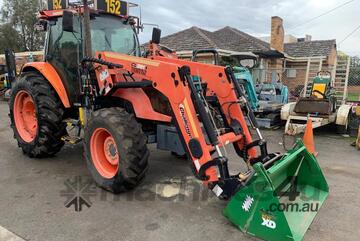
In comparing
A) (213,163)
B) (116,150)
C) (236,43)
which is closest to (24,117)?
(116,150)

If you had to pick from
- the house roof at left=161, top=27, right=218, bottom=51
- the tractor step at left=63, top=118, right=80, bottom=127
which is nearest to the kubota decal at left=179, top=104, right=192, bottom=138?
the tractor step at left=63, top=118, right=80, bottom=127

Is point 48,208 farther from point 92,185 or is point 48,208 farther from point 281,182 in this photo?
point 281,182

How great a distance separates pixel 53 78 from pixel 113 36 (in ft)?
3.78

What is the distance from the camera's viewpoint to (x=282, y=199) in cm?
333

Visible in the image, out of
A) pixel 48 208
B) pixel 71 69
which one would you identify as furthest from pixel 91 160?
pixel 71 69

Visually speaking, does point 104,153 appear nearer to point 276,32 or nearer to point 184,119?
point 184,119

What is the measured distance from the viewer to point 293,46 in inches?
987

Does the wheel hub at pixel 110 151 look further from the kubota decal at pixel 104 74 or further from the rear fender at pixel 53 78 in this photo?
the rear fender at pixel 53 78

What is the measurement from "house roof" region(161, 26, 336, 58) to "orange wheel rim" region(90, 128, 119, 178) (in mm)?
12099

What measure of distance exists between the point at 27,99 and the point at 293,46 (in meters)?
23.3

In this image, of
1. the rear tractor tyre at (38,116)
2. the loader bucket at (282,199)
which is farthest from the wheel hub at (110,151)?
the loader bucket at (282,199)

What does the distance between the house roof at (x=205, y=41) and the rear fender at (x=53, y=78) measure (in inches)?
483

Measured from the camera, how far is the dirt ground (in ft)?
10.1

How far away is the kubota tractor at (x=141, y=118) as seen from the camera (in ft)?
10.1
